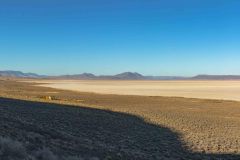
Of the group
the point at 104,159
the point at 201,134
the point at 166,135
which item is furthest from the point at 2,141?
the point at 201,134

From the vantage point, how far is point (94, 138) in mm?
18797

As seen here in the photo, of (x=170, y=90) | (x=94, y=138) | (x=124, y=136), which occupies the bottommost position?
(x=124, y=136)

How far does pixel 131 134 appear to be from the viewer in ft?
73.3

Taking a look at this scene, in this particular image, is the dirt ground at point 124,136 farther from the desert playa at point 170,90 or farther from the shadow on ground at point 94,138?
the desert playa at point 170,90

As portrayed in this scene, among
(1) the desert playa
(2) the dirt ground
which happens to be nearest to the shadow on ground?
(2) the dirt ground

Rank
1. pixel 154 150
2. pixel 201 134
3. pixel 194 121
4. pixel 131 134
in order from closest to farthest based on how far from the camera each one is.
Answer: pixel 154 150, pixel 131 134, pixel 201 134, pixel 194 121

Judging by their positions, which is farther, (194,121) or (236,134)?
(194,121)

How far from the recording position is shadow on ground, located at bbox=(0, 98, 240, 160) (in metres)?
12.5

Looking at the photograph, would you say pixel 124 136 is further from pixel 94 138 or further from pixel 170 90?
pixel 170 90

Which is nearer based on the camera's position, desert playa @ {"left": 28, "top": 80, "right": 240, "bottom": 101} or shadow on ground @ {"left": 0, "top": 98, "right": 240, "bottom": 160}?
shadow on ground @ {"left": 0, "top": 98, "right": 240, "bottom": 160}

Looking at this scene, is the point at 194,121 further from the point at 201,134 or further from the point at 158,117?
the point at 201,134

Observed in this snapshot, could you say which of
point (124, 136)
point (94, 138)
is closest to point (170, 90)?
point (124, 136)

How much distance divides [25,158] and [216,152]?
1166 centimetres

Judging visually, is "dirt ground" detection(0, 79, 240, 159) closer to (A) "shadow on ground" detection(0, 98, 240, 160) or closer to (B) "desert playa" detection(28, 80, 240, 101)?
(A) "shadow on ground" detection(0, 98, 240, 160)
